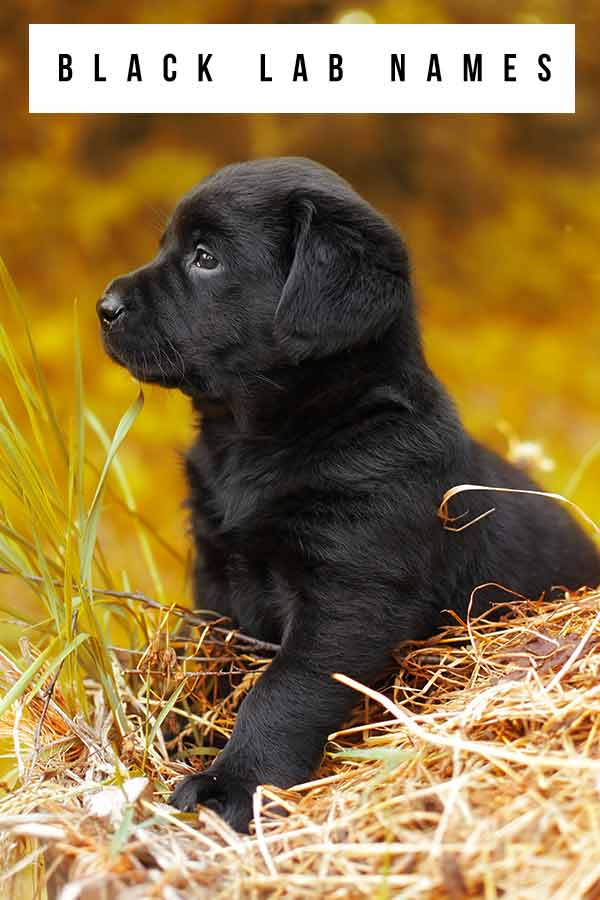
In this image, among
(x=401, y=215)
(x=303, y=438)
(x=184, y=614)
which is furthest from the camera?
(x=401, y=215)

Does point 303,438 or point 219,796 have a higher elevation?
point 303,438

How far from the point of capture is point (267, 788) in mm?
2037

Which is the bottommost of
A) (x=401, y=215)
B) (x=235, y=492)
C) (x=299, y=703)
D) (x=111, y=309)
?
(x=299, y=703)

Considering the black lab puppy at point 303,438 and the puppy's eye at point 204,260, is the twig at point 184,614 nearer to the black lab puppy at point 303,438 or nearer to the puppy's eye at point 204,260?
the black lab puppy at point 303,438

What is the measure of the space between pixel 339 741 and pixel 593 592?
69 centimetres

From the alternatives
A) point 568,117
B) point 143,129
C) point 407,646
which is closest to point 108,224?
point 143,129

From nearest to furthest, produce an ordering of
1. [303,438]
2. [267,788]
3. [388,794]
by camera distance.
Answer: [388,794]
[267,788]
[303,438]

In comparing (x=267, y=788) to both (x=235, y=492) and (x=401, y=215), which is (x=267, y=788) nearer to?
(x=235, y=492)

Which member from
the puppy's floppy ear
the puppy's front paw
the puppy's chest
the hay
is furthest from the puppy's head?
the puppy's front paw

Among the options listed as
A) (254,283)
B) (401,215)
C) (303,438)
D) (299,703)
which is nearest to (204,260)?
(254,283)

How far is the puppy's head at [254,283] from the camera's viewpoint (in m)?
2.29

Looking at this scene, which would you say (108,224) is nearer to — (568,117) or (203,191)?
(568,117)

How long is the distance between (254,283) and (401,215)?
3.66 meters

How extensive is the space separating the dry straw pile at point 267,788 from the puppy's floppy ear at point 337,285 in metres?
0.38
